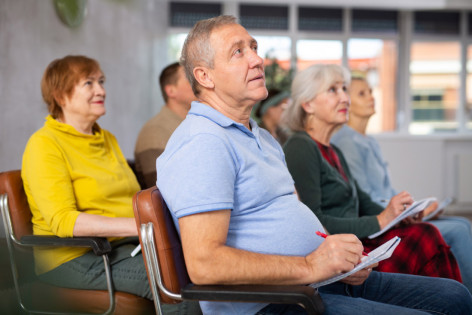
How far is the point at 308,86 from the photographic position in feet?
7.91

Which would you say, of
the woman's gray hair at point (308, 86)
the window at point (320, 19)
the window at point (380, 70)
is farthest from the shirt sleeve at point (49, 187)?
the window at point (380, 70)

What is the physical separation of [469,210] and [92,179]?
6.48 m

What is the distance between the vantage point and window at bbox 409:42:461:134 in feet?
24.7

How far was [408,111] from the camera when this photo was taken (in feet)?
24.4

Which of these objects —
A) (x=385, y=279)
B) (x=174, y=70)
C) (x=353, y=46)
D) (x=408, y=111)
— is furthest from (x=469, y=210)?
(x=385, y=279)

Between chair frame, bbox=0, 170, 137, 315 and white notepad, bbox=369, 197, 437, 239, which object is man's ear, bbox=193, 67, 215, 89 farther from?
white notepad, bbox=369, 197, 437, 239

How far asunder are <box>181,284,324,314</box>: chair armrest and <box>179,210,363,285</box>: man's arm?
35mm

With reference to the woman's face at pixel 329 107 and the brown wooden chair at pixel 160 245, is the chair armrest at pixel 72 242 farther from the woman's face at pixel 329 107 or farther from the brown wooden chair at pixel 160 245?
the woman's face at pixel 329 107

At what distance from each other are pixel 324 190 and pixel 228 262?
108cm

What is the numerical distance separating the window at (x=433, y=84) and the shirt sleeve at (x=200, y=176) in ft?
22.5

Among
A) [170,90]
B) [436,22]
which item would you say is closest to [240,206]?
[170,90]

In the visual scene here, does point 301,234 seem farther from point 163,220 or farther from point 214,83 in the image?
point 214,83

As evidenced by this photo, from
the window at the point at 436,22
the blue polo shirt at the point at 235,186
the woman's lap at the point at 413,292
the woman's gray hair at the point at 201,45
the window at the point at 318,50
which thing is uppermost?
the window at the point at 436,22

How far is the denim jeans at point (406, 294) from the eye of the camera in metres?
1.37
